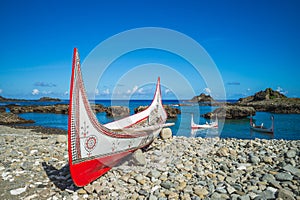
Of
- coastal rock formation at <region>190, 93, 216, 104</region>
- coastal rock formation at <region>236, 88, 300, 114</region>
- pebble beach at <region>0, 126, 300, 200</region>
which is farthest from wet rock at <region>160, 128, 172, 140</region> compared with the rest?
coastal rock formation at <region>190, 93, 216, 104</region>

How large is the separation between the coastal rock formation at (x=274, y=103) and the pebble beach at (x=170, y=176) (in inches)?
1911

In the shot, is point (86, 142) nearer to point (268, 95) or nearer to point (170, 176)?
point (170, 176)

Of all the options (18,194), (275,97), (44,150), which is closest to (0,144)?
(44,150)

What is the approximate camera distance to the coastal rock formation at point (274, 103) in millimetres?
48938

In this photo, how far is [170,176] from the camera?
6180 mm

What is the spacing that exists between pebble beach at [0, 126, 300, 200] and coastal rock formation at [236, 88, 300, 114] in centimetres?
4853

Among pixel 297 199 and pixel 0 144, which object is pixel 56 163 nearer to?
pixel 0 144

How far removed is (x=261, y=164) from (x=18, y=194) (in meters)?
7.14

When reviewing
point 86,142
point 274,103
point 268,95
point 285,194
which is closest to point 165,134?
point 86,142

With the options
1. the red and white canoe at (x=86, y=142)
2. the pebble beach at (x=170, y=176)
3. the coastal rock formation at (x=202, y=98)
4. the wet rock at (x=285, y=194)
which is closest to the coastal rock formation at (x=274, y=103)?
the coastal rock formation at (x=202, y=98)

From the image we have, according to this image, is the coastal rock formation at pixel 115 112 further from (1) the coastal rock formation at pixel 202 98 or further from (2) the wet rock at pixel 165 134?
(1) the coastal rock formation at pixel 202 98

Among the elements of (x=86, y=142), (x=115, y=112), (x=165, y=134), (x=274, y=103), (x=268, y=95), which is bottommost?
(x=115, y=112)

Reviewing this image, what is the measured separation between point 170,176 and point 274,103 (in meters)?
64.4

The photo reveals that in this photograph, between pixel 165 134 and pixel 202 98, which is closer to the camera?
pixel 165 134
